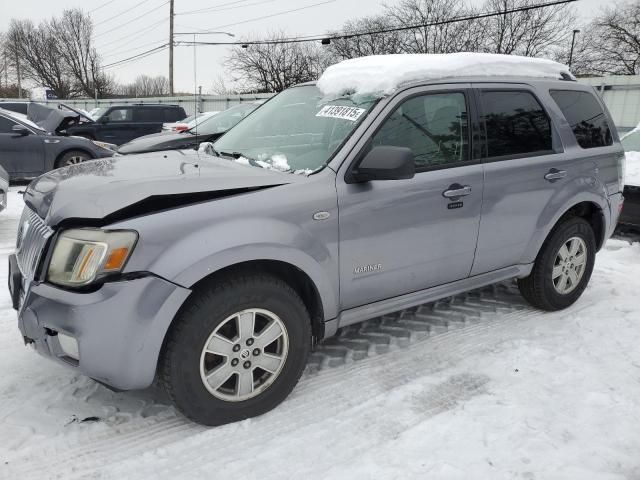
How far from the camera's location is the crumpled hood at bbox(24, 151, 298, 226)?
7.97 feet

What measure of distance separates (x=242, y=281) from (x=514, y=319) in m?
2.51

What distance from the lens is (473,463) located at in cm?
248

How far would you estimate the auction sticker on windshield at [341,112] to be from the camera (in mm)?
3175

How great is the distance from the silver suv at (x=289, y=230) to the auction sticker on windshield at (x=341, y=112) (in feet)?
0.05

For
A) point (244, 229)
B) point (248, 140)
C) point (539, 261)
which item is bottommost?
point (539, 261)

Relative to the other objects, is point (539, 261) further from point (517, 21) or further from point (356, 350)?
point (517, 21)

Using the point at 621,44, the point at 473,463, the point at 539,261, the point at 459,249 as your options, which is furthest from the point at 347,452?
the point at 621,44

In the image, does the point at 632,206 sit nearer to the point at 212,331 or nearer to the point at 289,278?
the point at 289,278

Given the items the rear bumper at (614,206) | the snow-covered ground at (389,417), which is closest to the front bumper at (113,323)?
the snow-covered ground at (389,417)

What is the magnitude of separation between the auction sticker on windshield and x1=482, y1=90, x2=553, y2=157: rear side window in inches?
38.8

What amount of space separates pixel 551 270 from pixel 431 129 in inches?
64.4

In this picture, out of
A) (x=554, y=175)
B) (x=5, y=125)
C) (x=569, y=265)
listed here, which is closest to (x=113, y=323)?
(x=554, y=175)

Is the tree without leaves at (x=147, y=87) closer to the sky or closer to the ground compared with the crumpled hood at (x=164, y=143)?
closer to the sky

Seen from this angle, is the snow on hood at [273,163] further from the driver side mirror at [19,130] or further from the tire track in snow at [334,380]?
the driver side mirror at [19,130]
